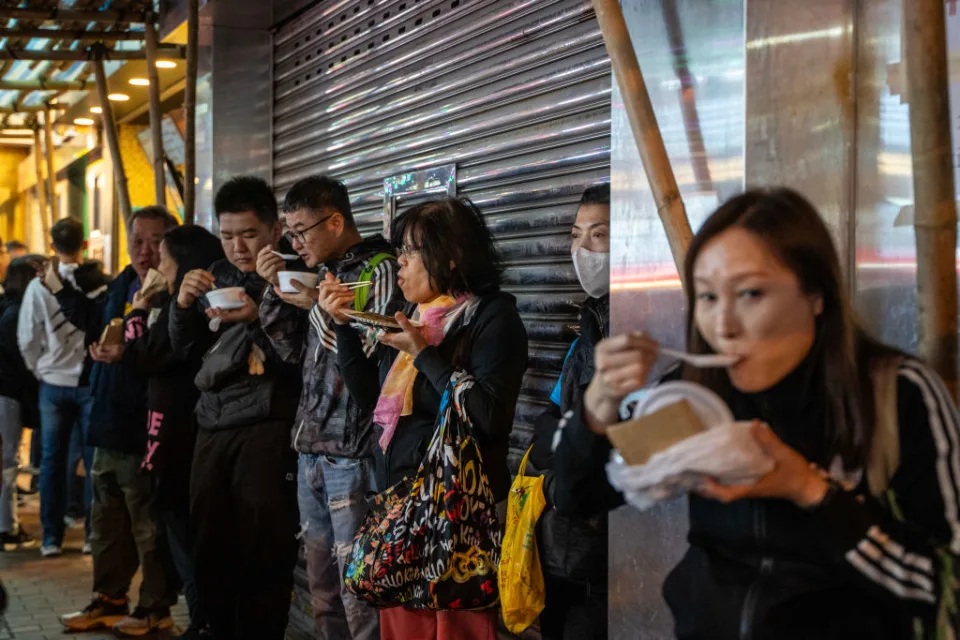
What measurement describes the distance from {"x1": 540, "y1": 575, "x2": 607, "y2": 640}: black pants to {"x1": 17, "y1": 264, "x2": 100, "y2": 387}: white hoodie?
5.46 metres

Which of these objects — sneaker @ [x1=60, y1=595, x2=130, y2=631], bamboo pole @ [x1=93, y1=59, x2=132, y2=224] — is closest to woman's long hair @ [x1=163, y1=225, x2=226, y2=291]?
sneaker @ [x1=60, y1=595, x2=130, y2=631]

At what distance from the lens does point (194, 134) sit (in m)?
7.59

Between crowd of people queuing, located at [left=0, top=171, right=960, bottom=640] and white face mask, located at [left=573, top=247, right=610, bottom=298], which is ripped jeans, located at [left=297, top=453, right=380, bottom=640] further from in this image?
white face mask, located at [left=573, top=247, right=610, bottom=298]

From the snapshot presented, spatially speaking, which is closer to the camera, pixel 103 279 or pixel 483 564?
pixel 483 564

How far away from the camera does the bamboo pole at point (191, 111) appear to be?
6.98 metres

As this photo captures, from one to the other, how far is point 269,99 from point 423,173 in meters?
2.46

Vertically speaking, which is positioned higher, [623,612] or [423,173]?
[423,173]

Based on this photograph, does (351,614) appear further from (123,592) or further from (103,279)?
(103,279)

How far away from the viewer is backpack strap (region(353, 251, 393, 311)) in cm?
404

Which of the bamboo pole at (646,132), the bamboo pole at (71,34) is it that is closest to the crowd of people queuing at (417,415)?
the bamboo pole at (646,132)

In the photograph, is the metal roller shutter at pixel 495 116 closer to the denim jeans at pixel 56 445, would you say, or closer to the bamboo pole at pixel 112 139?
the bamboo pole at pixel 112 139

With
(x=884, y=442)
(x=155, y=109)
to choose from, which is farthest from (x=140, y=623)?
(x=884, y=442)

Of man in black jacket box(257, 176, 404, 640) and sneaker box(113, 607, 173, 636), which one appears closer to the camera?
man in black jacket box(257, 176, 404, 640)

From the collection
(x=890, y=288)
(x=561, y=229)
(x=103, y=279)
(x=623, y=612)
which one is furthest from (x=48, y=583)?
(x=890, y=288)
